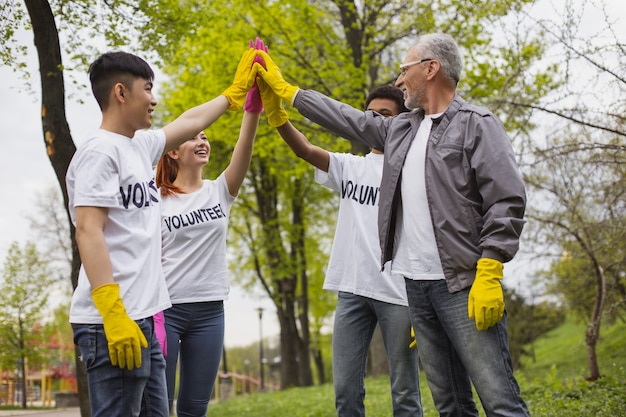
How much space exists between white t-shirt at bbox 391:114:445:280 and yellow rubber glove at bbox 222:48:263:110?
1.19 m

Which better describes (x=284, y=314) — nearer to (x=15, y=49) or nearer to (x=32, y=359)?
(x=32, y=359)

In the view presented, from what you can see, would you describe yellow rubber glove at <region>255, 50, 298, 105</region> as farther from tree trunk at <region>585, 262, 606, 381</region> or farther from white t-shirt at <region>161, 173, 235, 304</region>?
tree trunk at <region>585, 262, 606, 381</region>

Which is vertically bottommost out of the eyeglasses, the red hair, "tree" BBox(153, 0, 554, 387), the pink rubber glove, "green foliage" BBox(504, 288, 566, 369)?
"green foliage" BBox(504, 288, 566, 369)

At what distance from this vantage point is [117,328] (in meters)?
2.49

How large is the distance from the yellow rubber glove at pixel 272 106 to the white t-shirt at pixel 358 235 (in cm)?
41

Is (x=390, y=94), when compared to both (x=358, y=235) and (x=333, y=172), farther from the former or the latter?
(x=358, y=235)

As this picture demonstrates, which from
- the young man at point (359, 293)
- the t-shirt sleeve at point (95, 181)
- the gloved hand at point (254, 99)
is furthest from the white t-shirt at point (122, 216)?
the gloved hand at point (254, 99)

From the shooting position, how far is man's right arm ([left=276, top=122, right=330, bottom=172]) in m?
4.04

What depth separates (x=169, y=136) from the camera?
328cm

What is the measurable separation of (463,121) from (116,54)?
163cm

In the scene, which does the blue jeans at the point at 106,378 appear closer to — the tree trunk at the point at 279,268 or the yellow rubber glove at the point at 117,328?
the yellow rubber glove at the point at 117,328

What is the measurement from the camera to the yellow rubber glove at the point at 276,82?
12.6 feet

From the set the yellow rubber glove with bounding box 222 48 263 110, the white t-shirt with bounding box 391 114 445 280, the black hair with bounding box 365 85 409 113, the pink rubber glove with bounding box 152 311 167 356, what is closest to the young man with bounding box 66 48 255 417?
the pink rubber glove with bounding box 152 311 167 356

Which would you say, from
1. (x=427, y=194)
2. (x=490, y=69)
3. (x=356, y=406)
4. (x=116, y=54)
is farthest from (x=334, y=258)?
(x=490, y=69)
